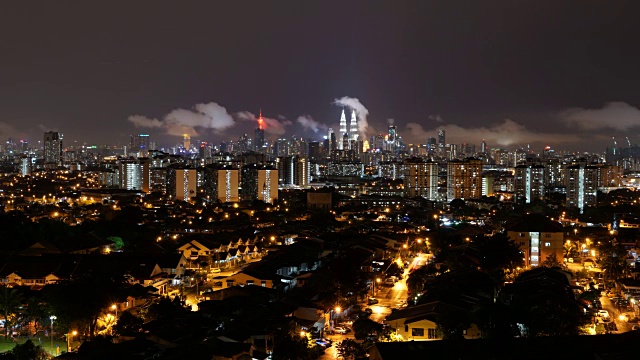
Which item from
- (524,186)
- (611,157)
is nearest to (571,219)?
(524,186)

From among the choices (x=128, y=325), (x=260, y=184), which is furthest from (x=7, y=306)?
(x=260, y=184)

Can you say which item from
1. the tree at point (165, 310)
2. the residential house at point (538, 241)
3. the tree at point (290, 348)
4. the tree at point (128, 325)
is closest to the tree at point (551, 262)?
the residential house at point (538, 241)

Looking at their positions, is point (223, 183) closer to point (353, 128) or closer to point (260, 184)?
point (260, 184)

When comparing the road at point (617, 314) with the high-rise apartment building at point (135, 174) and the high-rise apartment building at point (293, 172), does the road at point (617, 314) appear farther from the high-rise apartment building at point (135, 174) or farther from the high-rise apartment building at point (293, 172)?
the high-rise apartment building at point (293, 172)

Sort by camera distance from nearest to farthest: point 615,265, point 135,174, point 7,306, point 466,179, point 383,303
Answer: point 7,306 → point 383,303 → point 615,265 → point 466,179 → point 135,174

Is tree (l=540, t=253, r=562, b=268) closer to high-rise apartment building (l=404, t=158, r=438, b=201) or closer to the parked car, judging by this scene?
the parked car

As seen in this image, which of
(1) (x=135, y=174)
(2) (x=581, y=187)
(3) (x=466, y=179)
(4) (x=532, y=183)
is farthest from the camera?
(1) (x=135, y=174)

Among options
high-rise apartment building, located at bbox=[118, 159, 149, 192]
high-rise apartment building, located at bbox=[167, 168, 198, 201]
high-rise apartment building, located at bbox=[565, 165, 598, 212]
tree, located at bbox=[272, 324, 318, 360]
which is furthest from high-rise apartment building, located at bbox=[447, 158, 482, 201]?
tree, located at bbox=[272, 324, 318, 360]
